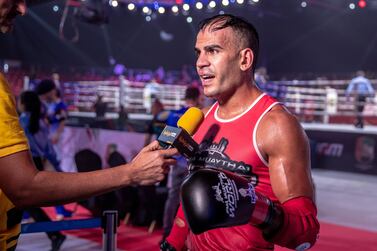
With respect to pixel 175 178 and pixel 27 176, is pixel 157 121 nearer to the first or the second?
pixel 175 178

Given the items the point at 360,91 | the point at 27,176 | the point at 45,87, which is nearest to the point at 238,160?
the point at 27,176

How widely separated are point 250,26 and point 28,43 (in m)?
26.4

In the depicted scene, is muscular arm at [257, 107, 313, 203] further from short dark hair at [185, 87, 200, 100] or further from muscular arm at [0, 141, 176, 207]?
short dark hair at [185, 87, 200, 100]

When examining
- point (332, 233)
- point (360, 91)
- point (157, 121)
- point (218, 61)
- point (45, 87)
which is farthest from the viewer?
point (360, 91)

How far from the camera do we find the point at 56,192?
1.82 metres

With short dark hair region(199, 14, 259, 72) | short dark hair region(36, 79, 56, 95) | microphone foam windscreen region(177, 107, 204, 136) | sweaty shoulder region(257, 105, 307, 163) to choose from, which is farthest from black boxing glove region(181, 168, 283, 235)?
short dark hair region(36, 79, 56, 95)

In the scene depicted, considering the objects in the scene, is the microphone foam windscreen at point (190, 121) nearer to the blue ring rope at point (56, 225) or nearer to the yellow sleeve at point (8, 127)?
the yellow sleeve at point (8, 127)

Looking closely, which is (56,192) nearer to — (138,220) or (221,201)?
(221,201)

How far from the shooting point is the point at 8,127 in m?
1.72

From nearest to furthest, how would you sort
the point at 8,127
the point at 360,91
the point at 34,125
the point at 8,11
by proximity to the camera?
the point at 8,127
the point at 8,11
the point at 34,125
the point at 360,91

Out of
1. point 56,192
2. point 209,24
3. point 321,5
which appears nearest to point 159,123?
point 209,24

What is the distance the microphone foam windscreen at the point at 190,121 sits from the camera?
2305mm

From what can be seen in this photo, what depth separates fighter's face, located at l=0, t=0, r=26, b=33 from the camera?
1802 mm

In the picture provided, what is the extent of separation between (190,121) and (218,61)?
1.01ft
